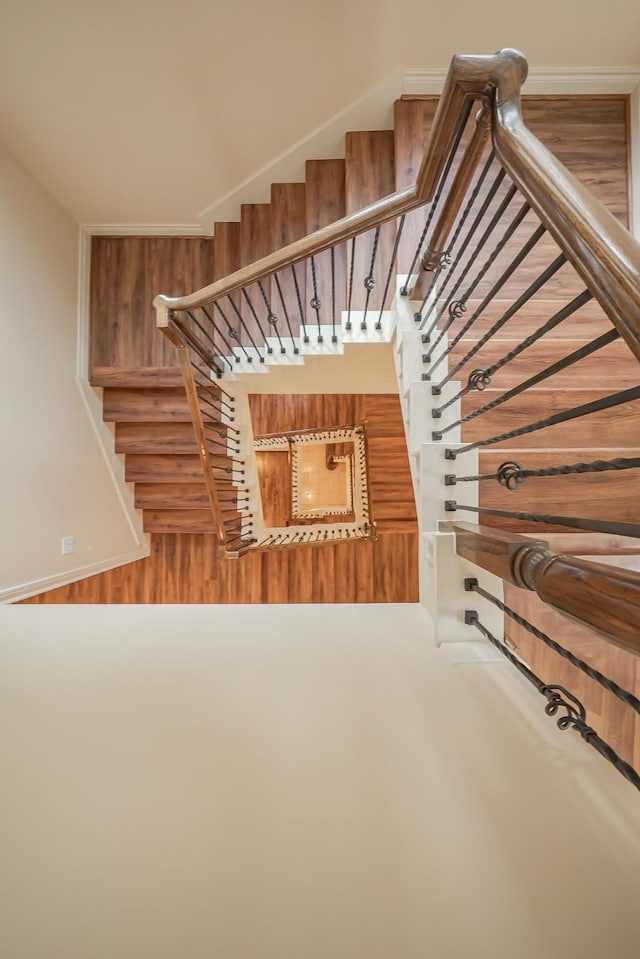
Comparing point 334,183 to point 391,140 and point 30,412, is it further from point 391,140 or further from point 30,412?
point 30,412

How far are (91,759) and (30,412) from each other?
2.66 m

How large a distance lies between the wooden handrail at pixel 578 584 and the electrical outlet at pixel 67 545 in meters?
2.96

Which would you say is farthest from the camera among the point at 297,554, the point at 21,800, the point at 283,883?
the point at 297,554

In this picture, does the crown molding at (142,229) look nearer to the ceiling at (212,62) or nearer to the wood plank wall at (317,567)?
the ceiling at (212,62)

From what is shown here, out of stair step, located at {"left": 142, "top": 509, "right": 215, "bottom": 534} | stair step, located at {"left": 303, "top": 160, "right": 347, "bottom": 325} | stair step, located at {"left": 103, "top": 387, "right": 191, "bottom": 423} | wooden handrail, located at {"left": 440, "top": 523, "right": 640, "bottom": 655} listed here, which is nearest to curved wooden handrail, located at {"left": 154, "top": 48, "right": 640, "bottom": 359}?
wooden handrail, located at {"left": 440, "top": 523, "right": 640, "bottom": 655}

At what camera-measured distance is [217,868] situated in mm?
563

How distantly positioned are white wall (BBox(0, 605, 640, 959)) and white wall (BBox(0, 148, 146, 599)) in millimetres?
1894

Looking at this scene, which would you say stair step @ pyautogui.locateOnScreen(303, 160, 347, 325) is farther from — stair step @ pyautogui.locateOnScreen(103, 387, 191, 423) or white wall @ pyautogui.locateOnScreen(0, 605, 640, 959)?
white wall @ pyautogui.locateOnScreen(0, 605, 640, 959)

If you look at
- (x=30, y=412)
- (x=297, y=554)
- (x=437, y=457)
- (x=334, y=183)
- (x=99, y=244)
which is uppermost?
(x=334, y=183)

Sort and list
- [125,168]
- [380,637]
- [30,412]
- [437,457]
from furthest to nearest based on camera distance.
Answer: [125,168] < [30,412] < [437,457] < [380,637]

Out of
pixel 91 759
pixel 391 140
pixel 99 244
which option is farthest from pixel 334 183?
pixel 91 759

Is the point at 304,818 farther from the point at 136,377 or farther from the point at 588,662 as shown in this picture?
the point at 136,377

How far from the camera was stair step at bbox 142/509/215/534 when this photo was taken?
3967mm

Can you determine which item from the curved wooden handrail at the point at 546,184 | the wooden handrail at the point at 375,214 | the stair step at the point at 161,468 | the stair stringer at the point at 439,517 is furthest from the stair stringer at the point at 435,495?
the stair step at the point at 161,468
